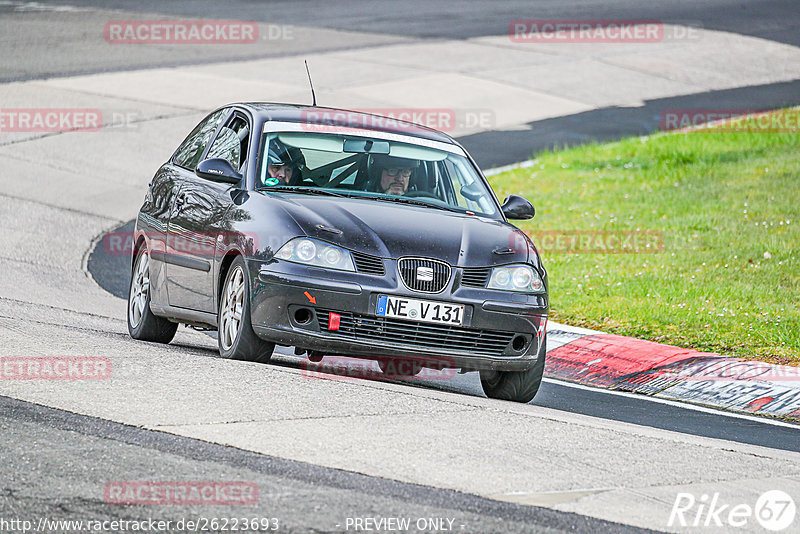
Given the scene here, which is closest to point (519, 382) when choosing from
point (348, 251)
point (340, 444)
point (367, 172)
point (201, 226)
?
point (348, 251)

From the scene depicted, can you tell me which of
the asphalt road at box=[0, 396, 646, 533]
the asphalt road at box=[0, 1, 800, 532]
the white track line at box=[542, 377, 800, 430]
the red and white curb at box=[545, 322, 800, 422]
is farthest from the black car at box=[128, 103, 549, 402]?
the asphalt road at box=[0, 396, 646, 533]

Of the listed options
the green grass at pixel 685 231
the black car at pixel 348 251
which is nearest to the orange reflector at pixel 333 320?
the black car at pixel 348 251

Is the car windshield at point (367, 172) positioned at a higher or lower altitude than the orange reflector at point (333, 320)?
higher

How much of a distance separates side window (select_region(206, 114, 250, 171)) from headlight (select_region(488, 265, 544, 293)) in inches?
76.9

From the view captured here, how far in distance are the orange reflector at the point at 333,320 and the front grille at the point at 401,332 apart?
2 centimetres

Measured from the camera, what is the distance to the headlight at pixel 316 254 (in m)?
7.82

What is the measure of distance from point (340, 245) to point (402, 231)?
Answer: 16.0 inches

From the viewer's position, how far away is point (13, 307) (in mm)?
10422

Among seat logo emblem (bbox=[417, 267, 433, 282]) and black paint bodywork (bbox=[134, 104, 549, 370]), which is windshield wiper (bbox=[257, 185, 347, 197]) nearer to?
black paint bodywork (bbox=[134, 104, 549, 370])

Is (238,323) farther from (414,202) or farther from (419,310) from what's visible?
(414,202)

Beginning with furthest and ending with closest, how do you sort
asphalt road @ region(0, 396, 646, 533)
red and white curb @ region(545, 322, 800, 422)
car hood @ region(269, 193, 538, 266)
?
red and white curb @ region(545, 322, 800, 422) < car hood @ region(269, 193, 538, 266) < asphalt road @ region(0, 396, 646, 533)

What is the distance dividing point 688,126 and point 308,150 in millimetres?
15284

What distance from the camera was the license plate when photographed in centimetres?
780

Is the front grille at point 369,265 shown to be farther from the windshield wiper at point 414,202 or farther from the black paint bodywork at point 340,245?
the windshield wiper at point 414,202
